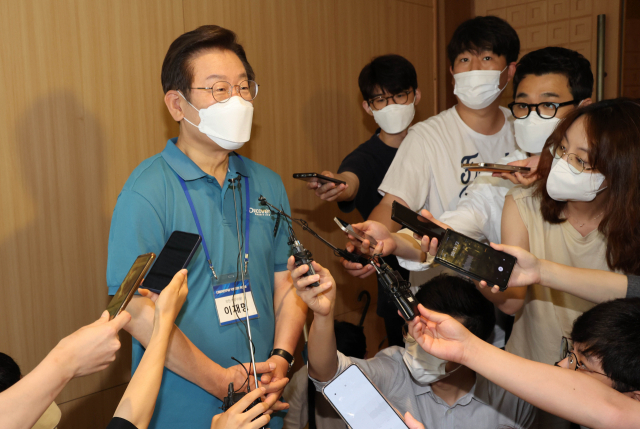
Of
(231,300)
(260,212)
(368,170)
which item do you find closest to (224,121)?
(260,212)

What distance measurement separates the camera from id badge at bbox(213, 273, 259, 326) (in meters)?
1.59

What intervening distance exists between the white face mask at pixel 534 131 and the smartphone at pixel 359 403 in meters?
1.24

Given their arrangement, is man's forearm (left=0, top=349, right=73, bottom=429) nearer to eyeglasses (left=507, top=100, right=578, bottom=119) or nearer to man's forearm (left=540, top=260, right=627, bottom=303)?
man's forearm (left=540, top=260, right=627, bottom=303)

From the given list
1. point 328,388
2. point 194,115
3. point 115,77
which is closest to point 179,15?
point 115,77

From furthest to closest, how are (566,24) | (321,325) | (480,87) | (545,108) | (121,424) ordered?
(566,24), (480,87), (545,108), (321,325), (121,424)

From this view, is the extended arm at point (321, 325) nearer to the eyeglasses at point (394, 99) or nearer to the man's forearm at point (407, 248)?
the man's forearm at point (407, 248)

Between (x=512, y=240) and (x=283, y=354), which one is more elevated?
(x=512, y=240)

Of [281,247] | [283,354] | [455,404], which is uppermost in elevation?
[281,247]

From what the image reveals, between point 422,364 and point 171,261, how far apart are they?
39.9 inches

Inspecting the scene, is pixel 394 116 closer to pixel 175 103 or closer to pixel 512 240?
pixel 512 240

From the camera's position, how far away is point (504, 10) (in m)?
3.92

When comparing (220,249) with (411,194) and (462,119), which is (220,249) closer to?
(411,194)

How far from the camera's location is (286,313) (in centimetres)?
178

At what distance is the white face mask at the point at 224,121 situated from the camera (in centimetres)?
162
